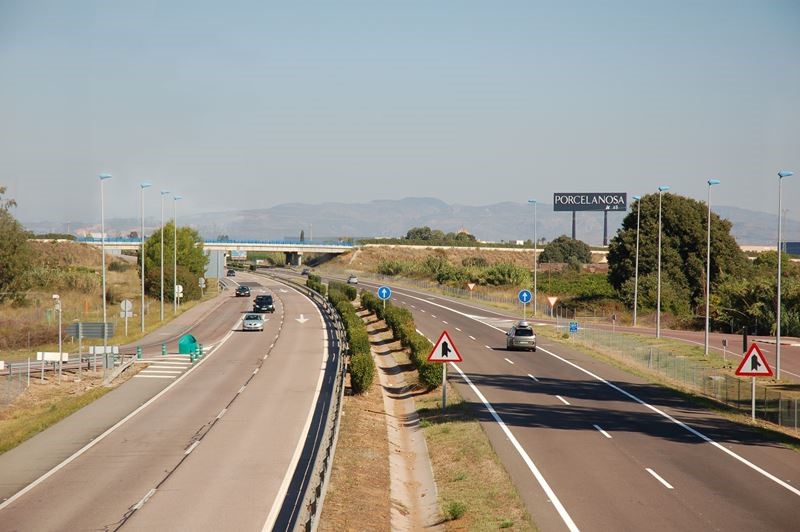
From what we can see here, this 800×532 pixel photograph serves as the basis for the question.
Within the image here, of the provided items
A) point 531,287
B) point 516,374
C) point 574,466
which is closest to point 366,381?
point 516,374

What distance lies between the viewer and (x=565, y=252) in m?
164

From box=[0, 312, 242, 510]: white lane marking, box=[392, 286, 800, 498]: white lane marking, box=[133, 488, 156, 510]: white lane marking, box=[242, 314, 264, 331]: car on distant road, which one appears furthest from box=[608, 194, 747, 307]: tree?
box=[133, 488, 156, 510]: white lane marking

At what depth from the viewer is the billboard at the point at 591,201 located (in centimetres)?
17200

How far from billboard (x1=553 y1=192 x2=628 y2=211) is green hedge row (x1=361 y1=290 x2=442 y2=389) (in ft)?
352

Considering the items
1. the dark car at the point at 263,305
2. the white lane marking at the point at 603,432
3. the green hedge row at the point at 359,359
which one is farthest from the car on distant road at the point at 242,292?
the white lane marking at the point at 603,432

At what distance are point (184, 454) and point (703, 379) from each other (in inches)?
884

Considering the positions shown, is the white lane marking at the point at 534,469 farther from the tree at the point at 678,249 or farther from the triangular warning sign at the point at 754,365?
the tree at the point at 678,249

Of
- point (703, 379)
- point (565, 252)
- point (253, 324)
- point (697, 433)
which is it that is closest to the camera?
point (697, 433)

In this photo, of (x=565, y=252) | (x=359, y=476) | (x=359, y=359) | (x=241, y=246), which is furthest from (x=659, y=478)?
(x=565, y=252)

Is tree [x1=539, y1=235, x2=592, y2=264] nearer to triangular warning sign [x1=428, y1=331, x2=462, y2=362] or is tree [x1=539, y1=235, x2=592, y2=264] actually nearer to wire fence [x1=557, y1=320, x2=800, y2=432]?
wire fence [x1=557, y1=320, x2=800, y2=432]

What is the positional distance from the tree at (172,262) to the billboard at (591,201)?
92.8 metres

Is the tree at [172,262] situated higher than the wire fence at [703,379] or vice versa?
the tree at [172,262]

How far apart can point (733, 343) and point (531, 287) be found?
43134mm

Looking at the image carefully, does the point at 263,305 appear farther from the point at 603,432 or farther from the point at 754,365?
the point at 754,365
